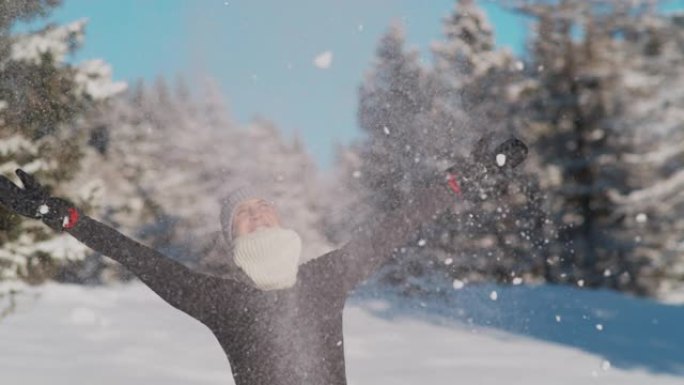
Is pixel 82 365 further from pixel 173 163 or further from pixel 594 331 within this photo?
pixel 173 163

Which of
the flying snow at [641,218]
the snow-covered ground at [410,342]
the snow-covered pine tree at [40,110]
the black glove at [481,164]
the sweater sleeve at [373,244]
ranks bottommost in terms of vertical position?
the sweater sleeve at [373,244]

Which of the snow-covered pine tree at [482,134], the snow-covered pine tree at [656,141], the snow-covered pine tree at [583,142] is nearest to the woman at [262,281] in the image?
the snow-covered pine tree at [656,141]

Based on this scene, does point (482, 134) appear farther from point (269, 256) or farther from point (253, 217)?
point (269, 256)

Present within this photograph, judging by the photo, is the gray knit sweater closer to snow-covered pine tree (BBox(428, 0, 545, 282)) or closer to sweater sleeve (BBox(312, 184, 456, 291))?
sweater sleeve (BBox(312, 184, 456, 291))

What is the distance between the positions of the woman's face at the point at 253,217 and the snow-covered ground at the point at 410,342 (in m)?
4.11

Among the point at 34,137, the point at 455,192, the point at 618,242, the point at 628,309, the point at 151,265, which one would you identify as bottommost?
the point at 151,265

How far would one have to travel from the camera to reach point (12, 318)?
1066cm

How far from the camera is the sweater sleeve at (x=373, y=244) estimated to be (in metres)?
2.77

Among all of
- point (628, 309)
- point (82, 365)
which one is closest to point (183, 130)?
point (628, 309)

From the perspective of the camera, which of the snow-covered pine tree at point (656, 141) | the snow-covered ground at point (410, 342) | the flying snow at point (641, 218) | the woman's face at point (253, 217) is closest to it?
the woman's face at point (253, 217)

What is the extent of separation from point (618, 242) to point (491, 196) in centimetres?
280

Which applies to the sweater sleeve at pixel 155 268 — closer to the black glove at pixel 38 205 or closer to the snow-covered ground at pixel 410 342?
the black glove at pixel 38 205

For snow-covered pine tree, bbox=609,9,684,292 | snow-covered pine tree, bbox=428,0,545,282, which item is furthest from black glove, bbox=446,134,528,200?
snow-covered pine tree, bbox=428,0,545,282

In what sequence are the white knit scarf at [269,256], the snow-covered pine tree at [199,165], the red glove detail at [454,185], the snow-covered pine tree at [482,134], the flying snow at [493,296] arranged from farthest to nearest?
the snow-covered pine tree at [199,165] < the snow-covered pine tree at [482,134] < the flying snow at [493,296] < the red glove detail at [454,185] < the white knit scarf at [269,256]
